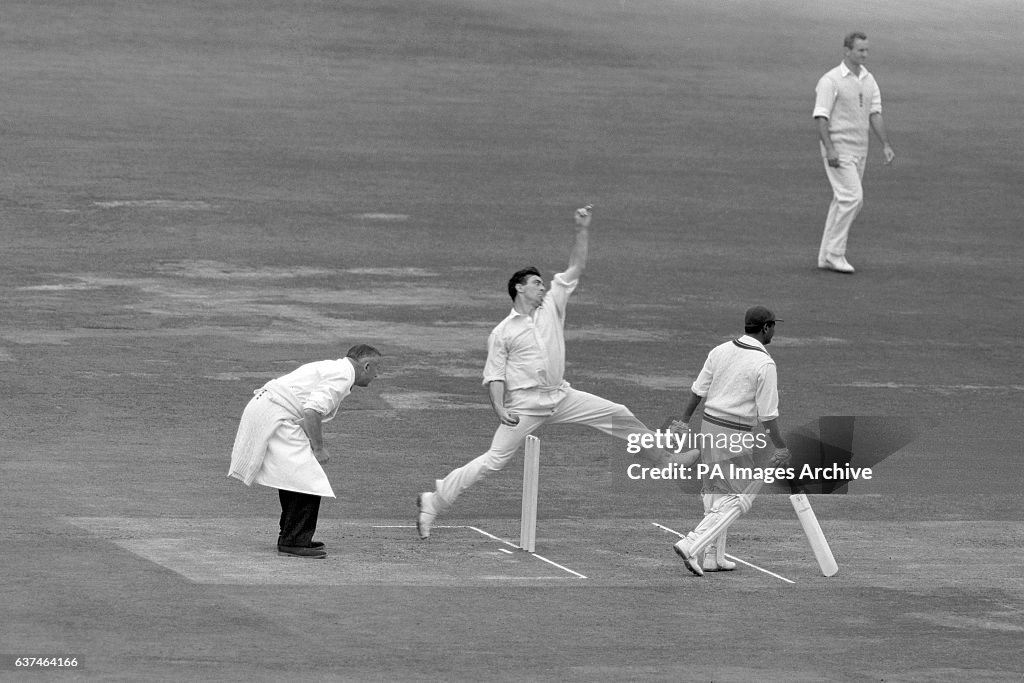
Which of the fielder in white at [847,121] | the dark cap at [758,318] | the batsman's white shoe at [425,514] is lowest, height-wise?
the batsman's white shoe at [425,514]

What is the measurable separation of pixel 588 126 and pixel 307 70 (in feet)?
17.9

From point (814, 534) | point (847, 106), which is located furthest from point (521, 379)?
point (847, 106)

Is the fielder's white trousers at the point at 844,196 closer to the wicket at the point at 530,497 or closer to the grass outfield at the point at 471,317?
the grass outfield at the point at 471,317

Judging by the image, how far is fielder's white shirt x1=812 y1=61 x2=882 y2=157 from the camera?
23375 mm

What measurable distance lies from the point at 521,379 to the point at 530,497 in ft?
2.77

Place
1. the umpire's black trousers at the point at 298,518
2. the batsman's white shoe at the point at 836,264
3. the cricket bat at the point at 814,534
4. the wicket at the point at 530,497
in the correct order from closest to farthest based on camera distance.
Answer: the umpire's black trousers at the point at 298,518
the cricket bat at the point at 814,534
the wicket at the point at 530,497
the batsman's white shoe at the point at 836,264

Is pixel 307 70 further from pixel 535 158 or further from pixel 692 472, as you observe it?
pixel 692 472

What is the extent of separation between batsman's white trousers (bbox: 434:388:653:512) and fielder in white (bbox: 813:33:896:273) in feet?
32.5

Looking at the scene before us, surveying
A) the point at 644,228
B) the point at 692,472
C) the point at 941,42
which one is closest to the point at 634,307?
the point at 644,228

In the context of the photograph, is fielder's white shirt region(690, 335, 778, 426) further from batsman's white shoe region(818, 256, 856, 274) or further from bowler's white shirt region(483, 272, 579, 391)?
batsman's white shoe region(818, 256, 856, 274)

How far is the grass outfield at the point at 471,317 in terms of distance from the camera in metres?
11.6

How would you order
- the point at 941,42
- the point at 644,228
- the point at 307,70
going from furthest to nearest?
the point at 941,42 → the point at 307,70 → the point at 644,228

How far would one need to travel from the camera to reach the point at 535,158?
1161 inches

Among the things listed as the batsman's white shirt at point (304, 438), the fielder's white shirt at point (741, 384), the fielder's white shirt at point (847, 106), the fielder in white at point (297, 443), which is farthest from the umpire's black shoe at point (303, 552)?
the fielder's white shirt at point (847, 106)
